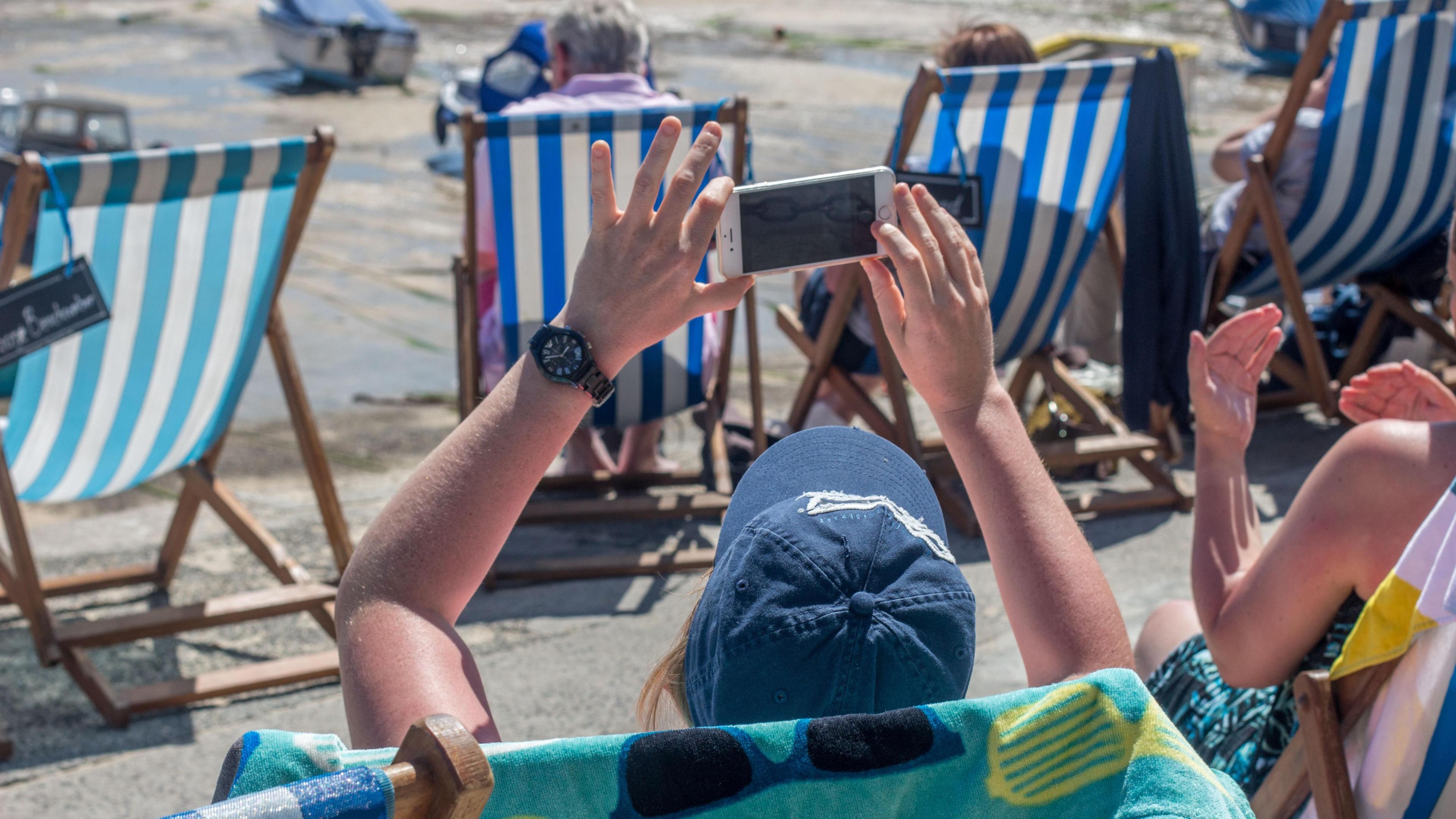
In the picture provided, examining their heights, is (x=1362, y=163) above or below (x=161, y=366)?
above

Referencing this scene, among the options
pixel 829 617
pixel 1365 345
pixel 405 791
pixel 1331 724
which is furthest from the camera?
pixel 1365 345

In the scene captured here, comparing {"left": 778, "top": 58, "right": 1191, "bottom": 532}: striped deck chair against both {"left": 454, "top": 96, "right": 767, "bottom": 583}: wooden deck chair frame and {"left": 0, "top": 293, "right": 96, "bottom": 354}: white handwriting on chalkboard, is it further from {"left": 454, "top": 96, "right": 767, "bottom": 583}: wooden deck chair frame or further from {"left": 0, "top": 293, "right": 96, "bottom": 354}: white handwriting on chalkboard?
{"left": 0, "top": 293, "right": 96, "bottom": 354}: white handwriting on chalkboard

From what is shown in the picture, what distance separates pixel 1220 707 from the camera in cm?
202

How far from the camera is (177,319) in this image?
3.00 m

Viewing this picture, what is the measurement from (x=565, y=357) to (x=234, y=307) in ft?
7.40

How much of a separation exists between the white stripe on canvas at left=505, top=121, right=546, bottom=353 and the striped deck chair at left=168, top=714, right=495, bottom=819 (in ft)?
8.65

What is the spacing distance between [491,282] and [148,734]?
5.34 ft

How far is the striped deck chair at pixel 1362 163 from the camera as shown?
12.4ft

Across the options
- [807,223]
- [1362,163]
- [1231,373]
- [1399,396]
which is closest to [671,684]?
[807,223]

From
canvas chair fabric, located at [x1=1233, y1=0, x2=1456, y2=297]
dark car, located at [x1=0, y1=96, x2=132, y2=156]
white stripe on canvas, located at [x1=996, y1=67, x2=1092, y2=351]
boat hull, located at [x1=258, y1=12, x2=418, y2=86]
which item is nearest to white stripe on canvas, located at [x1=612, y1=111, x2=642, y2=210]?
white stripe on canvas, located at [x1=996, y1=67, x2=1092, y2=351]

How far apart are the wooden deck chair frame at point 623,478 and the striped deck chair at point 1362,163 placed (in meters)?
1.65

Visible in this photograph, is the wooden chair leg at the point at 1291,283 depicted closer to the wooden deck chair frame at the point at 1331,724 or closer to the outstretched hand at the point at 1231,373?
the outstretched hand at the point at 1231,373

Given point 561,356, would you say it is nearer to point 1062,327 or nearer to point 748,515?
point 748,515

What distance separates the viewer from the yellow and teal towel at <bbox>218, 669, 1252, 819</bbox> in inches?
31.6
